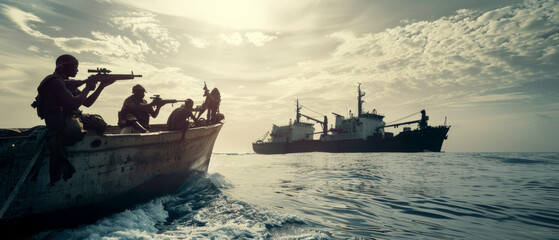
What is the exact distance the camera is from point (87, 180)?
3.58 m

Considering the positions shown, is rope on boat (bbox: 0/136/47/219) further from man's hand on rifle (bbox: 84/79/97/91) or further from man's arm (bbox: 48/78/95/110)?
man's hand on rifle (bbox: 84/79/97/91)

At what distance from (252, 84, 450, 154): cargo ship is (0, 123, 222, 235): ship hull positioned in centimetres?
4364

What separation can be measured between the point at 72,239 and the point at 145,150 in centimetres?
195

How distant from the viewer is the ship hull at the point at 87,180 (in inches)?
115

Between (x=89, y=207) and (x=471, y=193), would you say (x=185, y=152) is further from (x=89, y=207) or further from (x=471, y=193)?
(x=471, y=193)

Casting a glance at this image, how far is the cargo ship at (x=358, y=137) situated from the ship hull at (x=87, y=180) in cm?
4364

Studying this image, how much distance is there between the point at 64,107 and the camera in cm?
329

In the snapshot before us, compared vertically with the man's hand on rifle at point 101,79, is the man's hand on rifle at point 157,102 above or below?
above

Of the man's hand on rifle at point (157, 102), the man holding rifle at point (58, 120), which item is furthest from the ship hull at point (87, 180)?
the man's hand on rifle at point (157, 102)

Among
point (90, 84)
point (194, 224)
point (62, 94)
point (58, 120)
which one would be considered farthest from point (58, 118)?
point (194, 224)

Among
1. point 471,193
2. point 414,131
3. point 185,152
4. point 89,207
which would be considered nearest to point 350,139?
point 414,131

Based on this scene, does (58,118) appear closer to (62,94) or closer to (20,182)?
(62,94)

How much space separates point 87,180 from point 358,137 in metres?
47.5

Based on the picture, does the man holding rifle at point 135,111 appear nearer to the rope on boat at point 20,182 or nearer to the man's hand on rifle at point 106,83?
the man's hand on rifle at point 106,83
